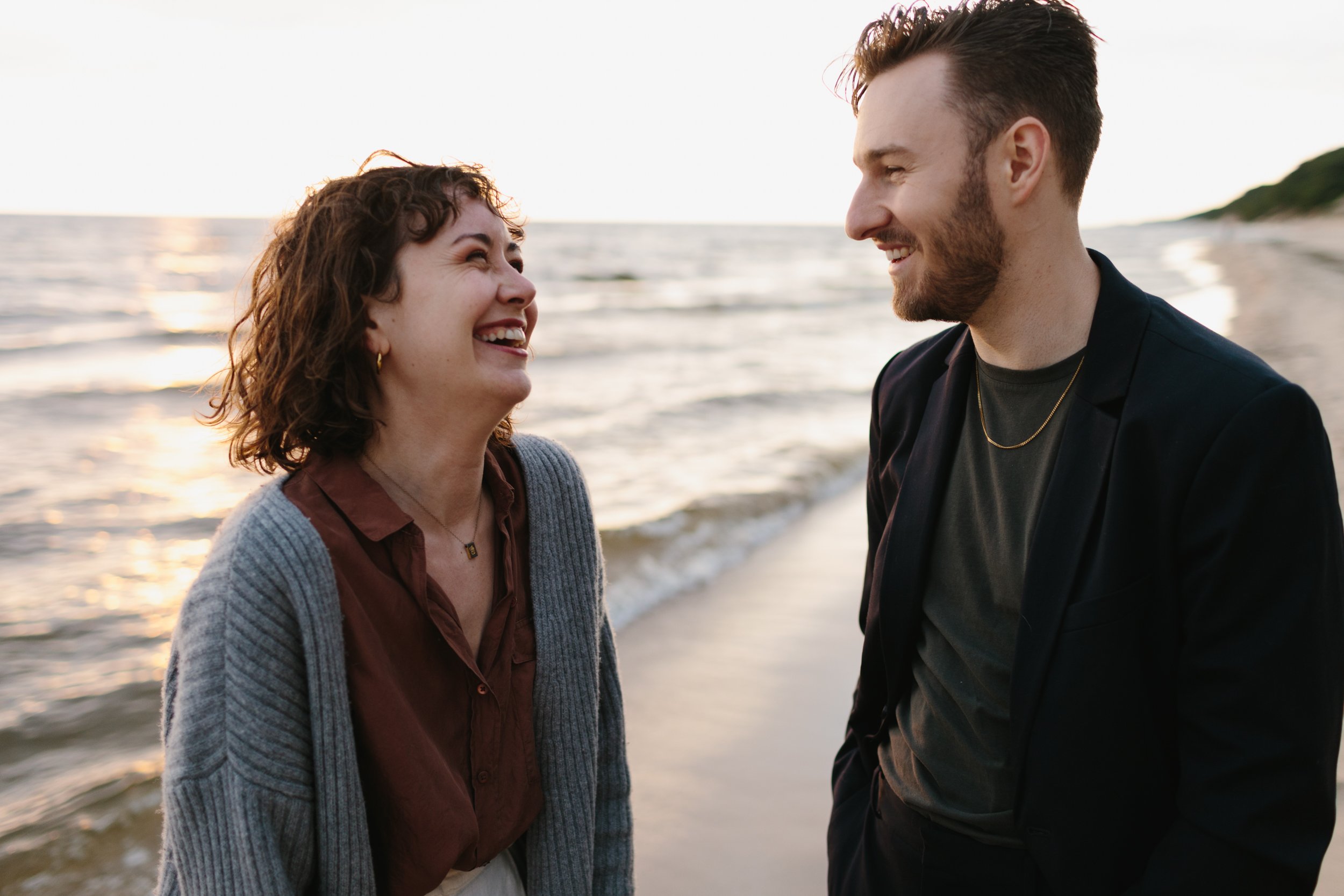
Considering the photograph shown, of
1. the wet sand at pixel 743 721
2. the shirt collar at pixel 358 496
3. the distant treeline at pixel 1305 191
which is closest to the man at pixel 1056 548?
the shirt collar at pixel 358 496

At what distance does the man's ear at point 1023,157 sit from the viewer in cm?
202

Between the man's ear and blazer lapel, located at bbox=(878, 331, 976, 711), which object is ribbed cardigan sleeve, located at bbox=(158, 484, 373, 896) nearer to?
blazer lapel, located at bbox=(878, 331, 976, 711)

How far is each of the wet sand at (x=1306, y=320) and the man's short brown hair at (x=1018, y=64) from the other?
1854mm

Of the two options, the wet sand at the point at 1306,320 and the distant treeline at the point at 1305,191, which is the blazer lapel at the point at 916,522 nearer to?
the wet sand at the point at 1306,320

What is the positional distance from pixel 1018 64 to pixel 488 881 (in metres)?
2.05

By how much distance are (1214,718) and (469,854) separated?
Result: 4.54 ft

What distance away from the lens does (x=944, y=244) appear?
81.9 inches

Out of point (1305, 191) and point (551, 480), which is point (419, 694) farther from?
point (1305, 191)

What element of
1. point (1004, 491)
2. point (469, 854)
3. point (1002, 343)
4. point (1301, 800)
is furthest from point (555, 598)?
point (1301, 800)

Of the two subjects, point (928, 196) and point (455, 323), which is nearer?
point (455, 323)

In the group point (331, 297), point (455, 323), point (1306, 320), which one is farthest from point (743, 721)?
point (1306, 320)

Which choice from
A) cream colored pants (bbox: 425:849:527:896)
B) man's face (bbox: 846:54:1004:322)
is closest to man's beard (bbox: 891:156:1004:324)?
man's face (bbox: 846:54:1004:322)

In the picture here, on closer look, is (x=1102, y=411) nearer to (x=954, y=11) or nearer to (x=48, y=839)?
(x=954, y=11)

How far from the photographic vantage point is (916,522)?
2178 millimetres
